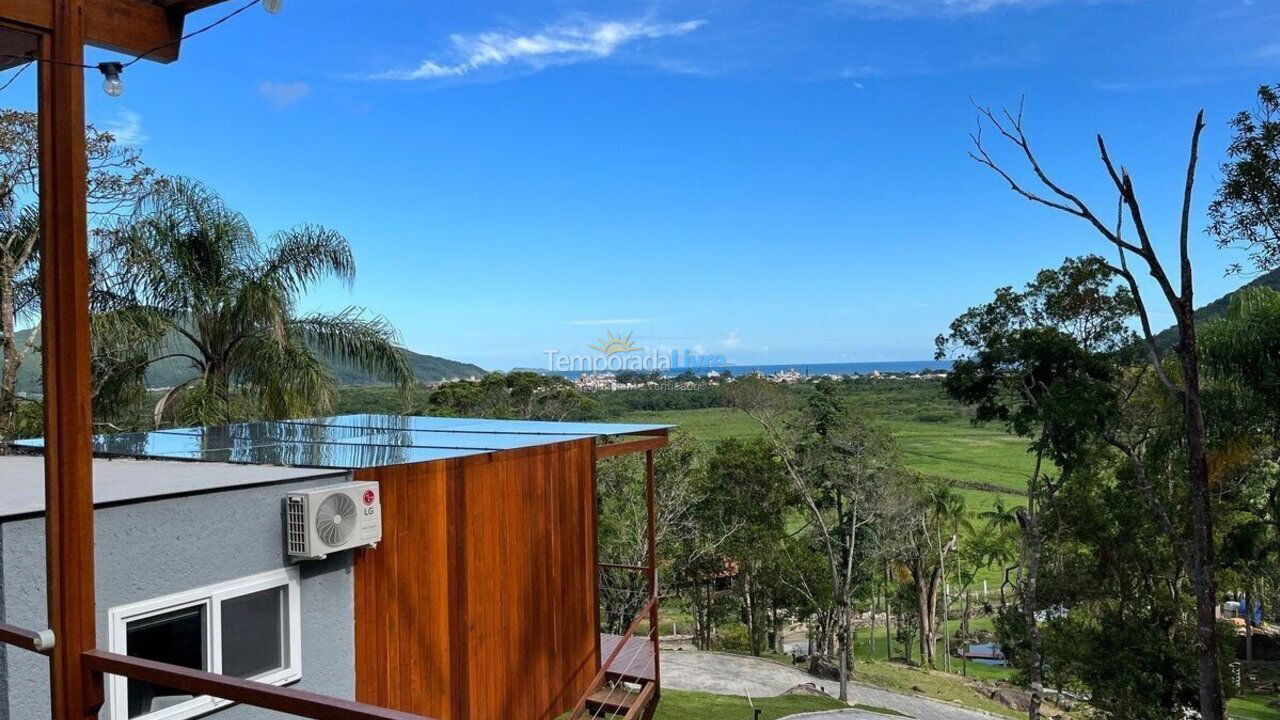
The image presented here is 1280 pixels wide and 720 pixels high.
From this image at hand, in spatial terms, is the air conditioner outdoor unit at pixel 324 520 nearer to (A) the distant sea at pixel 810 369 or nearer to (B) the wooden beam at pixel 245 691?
(B) the wooden beam at pixel 245 691

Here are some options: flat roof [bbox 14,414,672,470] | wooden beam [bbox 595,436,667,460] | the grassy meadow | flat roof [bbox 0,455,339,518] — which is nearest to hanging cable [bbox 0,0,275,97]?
flat roof [bbox 0,455,339,518]

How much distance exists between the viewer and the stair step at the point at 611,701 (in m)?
6.54

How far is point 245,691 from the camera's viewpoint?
4.97ft

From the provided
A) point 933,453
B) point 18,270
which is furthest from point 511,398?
point 933,453

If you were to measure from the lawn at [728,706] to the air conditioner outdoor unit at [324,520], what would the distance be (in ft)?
33.6

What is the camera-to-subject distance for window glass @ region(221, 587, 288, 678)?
11.7 ft

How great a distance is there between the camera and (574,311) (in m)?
54.3

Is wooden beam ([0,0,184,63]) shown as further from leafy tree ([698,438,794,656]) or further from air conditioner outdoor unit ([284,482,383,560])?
leafy tree ([698,438,794,656])

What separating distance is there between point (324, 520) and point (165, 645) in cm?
82

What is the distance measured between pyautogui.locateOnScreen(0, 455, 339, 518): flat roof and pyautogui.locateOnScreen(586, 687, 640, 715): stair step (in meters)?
3.68

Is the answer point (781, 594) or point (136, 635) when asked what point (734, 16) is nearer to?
point (781, 594)

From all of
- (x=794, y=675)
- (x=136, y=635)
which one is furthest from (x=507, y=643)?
(x=794, y=675)

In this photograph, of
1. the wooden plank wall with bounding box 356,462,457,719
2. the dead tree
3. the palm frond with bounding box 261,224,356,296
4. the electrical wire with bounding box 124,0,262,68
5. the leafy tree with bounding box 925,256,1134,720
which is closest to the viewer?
the electrical wire with bounding box 124,0,262,68

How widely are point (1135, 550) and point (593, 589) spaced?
16.4 meters
